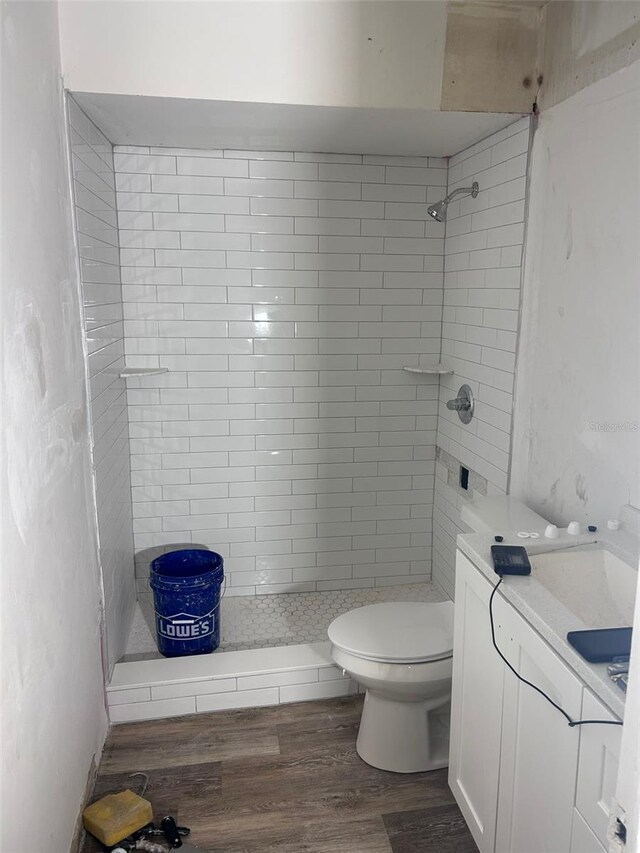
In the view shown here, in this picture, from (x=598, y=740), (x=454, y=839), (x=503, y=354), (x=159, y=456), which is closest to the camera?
(x=598, y=740)

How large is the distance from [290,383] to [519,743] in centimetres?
194

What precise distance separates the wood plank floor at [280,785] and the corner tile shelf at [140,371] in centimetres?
136

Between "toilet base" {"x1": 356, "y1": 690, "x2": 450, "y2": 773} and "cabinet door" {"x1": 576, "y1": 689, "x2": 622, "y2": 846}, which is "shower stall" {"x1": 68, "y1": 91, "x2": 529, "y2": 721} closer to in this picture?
"toilet base" {"x1": 356, "y1": 690, "x2": 450, "y2": 773}

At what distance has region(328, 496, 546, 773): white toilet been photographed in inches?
79.4

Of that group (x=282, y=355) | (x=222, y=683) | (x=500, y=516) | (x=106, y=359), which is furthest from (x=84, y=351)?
(x=500, y=516)

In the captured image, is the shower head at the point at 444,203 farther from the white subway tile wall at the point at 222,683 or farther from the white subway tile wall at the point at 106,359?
the white subway tile wall at the point at 222,683

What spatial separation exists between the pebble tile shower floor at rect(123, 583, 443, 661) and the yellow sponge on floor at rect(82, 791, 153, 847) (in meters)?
0.77

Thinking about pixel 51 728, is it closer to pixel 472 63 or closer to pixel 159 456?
pixel 159 456

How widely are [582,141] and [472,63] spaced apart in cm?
52

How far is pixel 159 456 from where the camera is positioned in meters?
3.01

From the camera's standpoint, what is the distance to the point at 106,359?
248 cm

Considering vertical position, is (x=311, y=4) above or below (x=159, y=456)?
above

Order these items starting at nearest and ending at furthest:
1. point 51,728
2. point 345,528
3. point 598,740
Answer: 1. point 598,740
2. point 51,728
3. point 345,528

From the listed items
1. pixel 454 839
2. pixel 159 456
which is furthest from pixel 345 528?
pixel 454 839
